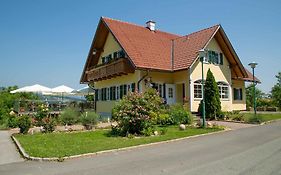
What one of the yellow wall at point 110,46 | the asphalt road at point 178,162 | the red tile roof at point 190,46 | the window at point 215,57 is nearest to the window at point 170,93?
the red tile roof at point 190,46

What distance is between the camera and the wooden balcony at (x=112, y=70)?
2339 cm

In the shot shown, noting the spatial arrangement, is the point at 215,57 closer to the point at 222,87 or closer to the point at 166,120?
the point at 222,87

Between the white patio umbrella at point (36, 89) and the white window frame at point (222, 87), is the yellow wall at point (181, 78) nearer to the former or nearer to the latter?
the white window frame at point (222, 87)

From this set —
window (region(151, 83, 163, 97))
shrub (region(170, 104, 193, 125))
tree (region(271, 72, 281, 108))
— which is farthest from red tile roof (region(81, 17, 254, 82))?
tree (region(271, 72, 281, 108))

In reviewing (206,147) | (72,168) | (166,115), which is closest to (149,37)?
(166,115)

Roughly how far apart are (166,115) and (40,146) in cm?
936

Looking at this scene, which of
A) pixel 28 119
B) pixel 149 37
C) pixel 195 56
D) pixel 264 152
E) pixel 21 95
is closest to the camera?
pixel 264 152

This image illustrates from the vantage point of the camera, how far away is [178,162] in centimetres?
838

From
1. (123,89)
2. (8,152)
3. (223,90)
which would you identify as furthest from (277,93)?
(8,152)

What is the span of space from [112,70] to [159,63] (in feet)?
14.1

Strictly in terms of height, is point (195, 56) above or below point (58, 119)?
above

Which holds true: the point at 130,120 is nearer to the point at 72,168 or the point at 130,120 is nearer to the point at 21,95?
the point at 72,168

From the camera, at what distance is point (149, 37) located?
27.6 meters

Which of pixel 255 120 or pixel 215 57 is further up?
pixel 215 57
